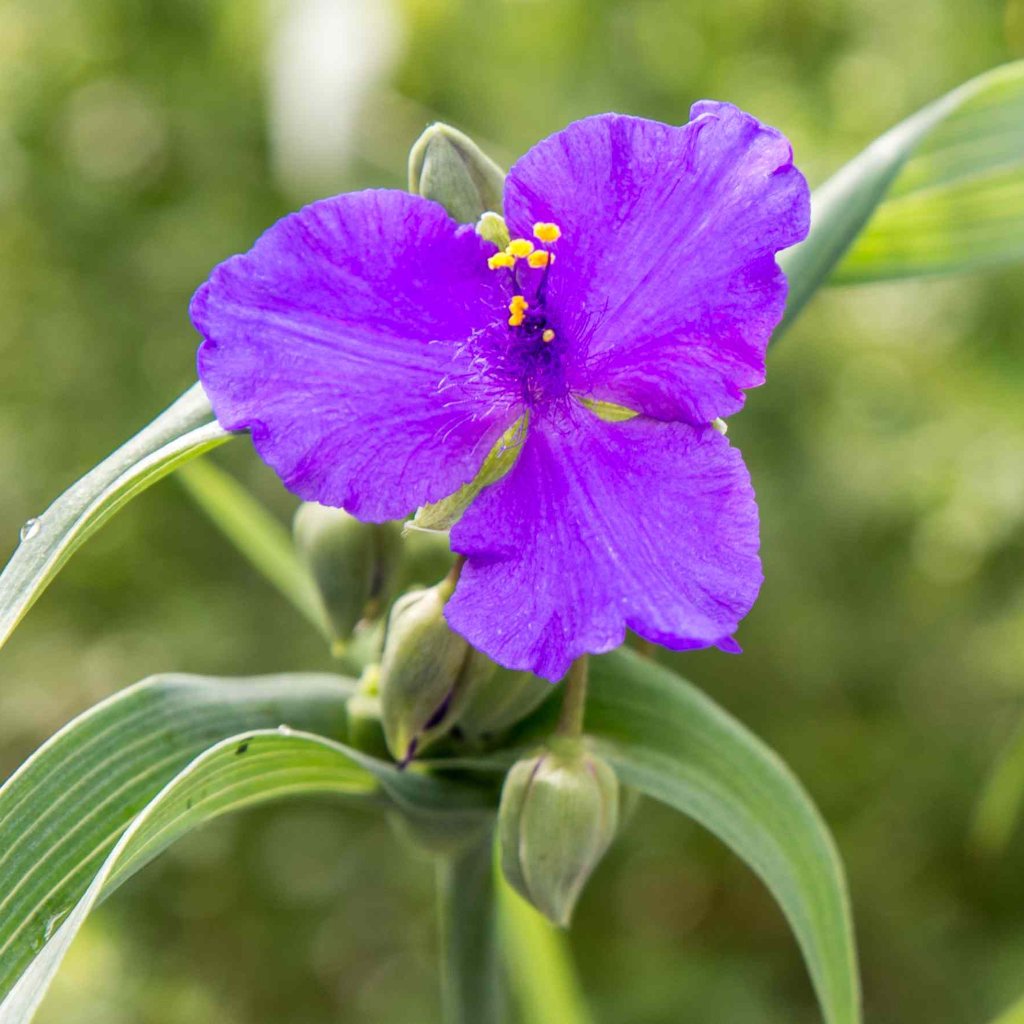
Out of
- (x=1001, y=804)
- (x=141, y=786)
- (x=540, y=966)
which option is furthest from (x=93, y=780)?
(x=1001, y=804)

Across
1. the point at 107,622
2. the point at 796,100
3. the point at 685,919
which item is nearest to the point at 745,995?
the point at 685,919

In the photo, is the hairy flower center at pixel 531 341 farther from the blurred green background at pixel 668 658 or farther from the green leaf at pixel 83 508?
the blurred green background at pixel 668 658

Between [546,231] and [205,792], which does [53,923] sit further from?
[546,231]

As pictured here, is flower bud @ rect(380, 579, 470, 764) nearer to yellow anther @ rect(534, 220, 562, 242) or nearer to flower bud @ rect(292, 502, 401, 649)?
flower bud @ rect(292, 502, 401, 649)

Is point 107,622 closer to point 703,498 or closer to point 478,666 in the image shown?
point 478,666

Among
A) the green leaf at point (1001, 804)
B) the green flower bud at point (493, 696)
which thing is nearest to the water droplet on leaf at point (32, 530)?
the green flower bud at point (493, 696)

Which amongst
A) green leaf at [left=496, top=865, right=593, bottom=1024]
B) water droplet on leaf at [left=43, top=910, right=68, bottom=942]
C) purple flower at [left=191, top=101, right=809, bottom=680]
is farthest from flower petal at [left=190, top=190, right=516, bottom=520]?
green leaf at [left=496, top=865, right=593, bottom=1024]

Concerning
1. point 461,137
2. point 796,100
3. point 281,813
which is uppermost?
point 461,137

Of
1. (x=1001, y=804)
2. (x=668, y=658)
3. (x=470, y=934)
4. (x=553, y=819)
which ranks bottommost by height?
(x=1001, y=804)
